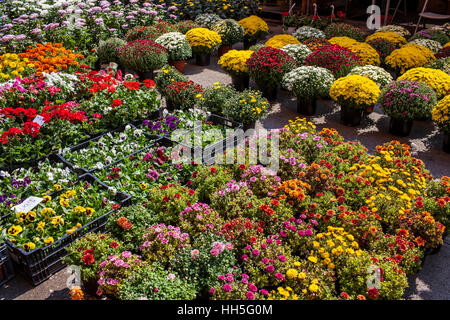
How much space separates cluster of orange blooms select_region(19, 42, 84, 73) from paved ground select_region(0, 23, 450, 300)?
311 cm

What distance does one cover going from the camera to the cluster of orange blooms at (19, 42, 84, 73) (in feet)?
25.2

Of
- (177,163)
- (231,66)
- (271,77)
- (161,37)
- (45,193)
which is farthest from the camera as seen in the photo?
(161,37)

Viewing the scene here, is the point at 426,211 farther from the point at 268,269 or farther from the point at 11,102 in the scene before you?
the point at 11,102

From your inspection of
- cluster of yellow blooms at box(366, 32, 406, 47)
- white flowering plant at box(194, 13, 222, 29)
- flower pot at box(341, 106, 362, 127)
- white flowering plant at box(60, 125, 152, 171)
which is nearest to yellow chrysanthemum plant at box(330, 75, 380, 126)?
flower pot at box(341, 106, 362, 127)

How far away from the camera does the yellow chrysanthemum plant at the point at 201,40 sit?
1043 centimetres

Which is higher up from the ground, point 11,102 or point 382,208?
point 11,102

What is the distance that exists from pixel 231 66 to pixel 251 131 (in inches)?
103

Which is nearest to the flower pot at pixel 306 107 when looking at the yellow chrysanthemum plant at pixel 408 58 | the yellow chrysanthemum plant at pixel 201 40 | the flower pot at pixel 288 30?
the yellow chrysanthemum plant at pixel 408 58

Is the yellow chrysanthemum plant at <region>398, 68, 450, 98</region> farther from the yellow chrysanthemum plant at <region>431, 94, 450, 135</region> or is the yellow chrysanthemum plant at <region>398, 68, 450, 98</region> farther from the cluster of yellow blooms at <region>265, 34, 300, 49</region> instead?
the cluster of yellow blooms at <region>265, 34, 300, 49</region>

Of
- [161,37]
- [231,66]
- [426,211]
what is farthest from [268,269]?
[161,37]

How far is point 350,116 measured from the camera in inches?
292

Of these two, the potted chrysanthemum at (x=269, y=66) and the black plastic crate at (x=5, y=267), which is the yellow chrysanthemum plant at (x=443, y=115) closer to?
the potted chrysanthemum at (x=269, y=66)

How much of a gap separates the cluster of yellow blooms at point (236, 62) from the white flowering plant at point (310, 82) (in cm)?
129

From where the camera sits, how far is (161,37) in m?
10.2
